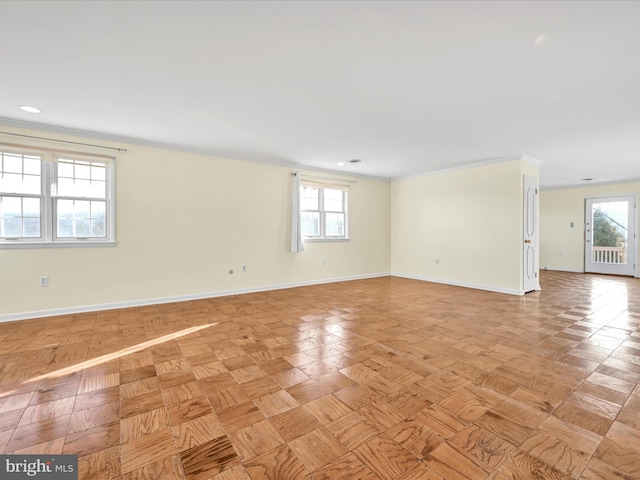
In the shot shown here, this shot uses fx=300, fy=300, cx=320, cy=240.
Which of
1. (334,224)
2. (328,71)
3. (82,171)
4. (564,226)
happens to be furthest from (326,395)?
(564,226)

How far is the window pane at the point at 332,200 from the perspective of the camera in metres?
6.39

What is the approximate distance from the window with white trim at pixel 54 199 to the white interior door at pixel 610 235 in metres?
10.6

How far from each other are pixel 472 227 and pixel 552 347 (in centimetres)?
330

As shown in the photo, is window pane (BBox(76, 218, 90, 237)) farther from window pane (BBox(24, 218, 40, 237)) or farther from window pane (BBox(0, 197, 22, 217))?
window pane (BBox(0, 197, 22, 217))

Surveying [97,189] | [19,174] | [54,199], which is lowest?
[54,199]

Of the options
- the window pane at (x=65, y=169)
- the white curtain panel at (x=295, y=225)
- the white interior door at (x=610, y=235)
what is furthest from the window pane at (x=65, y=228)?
the white interior door at (x=610, y=235)

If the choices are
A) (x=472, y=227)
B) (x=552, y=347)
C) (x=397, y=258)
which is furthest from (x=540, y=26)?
(x=397, y=258)

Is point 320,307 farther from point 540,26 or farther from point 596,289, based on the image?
point 596,289

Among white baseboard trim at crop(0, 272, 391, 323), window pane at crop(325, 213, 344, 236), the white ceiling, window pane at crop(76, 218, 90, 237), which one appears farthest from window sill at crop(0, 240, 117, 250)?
window pane at crop(325, 213, 344, 236)

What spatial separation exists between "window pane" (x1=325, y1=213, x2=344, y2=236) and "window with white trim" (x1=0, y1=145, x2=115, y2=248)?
3.80 meters

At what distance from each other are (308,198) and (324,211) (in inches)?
17.8

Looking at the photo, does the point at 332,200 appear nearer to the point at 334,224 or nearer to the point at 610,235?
the point at 334,224

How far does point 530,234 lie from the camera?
5.25 m

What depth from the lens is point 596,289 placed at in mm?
5711
